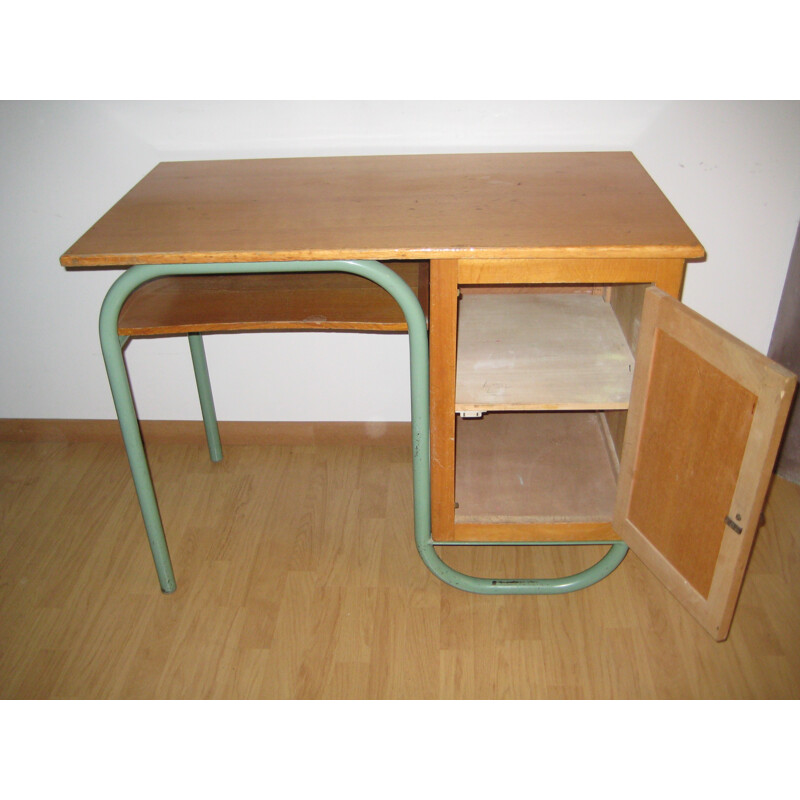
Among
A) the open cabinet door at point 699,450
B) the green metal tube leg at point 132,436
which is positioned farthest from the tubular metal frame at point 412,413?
the open cabinet door at point 699,450

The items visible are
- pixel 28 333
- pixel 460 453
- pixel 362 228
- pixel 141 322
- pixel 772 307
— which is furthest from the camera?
pixel 28 333

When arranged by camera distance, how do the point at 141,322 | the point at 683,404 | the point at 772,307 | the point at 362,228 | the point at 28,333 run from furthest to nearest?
1. the point at 28,333
2. the point at 772,307
3. the point at 141,322
4. the point at 362,228
5. the point at 683,404

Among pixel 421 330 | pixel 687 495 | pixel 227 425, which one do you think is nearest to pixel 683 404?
pixel 687 495

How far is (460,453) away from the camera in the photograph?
178 cm

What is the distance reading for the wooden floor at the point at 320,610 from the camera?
5.04 feet

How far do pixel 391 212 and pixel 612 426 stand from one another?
78cm

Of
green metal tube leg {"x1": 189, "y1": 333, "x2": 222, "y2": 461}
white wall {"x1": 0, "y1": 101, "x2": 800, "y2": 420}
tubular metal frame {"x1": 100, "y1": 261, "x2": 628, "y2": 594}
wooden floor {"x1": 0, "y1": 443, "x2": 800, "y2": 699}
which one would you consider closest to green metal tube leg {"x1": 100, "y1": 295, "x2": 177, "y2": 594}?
tubular metal frame {"x1": 100, "y1": 261, "x2": 628, "y2": 594}

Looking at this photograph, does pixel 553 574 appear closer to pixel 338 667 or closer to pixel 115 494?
pixel 338 667

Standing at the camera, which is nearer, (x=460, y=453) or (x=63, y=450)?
(x=460, y=453)

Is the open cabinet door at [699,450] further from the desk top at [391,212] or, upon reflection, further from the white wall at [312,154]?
the white wall at [312,154]

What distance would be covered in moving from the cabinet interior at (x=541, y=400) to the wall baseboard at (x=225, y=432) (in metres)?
0.40

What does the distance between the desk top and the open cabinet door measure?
0.19m

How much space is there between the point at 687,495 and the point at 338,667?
81 cm

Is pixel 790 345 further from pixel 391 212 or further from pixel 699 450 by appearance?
pixel 391 212
